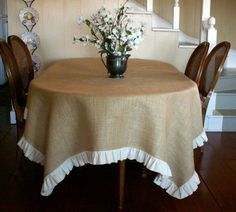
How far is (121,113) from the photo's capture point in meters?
1.76

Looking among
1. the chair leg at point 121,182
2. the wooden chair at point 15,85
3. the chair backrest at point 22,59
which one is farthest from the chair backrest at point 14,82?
the chair leg at point 121,182

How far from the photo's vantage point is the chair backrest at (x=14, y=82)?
2338 mm

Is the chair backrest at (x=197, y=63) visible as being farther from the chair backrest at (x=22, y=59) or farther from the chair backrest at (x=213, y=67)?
the chair backrest at (x=22, y=59)

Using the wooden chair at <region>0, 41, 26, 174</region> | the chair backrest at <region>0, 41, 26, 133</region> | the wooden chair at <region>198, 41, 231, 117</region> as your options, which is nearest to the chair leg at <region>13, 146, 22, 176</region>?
the wooden chair at <region>0, 41, 26, 174</region>

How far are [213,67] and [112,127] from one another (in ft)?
4.13

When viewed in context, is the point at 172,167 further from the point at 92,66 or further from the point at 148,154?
the point at 92,66

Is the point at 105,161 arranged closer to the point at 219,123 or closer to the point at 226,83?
the point at 219,123

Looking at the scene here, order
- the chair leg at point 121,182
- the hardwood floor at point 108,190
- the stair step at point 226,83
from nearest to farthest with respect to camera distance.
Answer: the chair leg at point 121,182, the hardwood floor at point 108,190, the stair step at point 226,83

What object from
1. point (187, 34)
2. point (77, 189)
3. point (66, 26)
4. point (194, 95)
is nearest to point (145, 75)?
point (194, 95)

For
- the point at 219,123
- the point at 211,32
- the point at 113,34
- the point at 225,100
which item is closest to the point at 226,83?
the point at 225,100

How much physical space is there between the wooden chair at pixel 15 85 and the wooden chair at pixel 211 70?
1.37 metres

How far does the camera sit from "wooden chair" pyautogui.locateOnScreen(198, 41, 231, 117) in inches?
102

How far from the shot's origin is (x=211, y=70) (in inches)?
107

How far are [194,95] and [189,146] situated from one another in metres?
0.30
